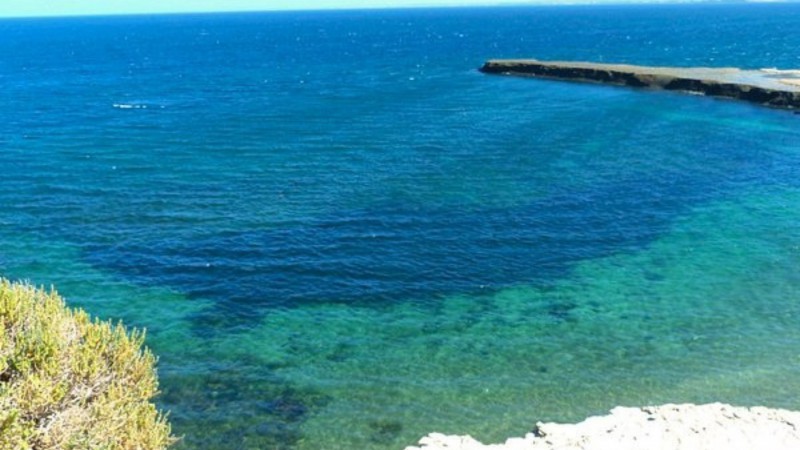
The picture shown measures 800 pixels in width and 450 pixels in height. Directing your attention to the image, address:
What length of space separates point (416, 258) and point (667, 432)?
24.5 metres

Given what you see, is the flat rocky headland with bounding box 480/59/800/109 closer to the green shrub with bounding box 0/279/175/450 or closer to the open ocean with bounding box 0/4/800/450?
the open ocean with bounding box 0/4/800/450

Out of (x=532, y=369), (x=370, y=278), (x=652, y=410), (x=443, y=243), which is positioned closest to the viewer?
(x=652, y=410)

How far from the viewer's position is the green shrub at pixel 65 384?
18.9 meters

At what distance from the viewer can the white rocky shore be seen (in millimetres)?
26016

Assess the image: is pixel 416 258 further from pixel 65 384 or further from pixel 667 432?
pixel 65 384

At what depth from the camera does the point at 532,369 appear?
34906mm

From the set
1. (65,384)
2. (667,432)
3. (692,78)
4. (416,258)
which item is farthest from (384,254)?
(692,78)

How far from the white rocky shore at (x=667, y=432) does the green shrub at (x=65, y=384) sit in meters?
10.8

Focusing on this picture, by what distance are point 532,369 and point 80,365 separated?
71.0 feet

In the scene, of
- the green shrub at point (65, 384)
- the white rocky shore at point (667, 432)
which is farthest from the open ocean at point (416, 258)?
the green shrub at point (65, 384)

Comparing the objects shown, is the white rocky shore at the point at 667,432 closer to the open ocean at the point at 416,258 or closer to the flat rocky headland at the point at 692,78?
the open ocean at the point at 416,258

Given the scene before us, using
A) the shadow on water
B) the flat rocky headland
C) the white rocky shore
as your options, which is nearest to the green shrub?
the white rocky shore

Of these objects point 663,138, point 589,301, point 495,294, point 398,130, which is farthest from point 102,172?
point 663,138

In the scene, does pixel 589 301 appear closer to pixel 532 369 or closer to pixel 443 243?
pixel 532 369
